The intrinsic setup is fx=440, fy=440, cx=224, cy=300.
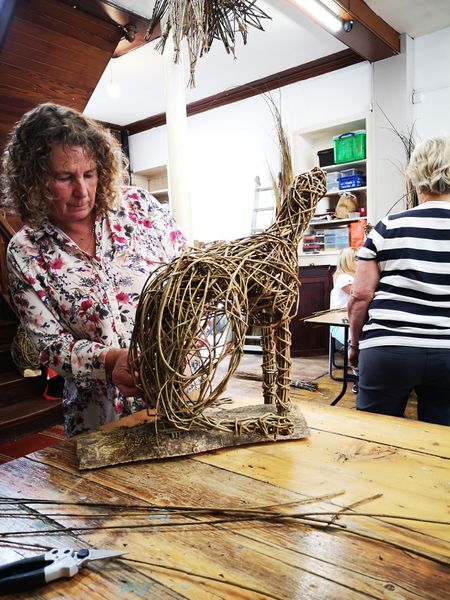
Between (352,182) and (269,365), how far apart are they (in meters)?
4.37

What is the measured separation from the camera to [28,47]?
346 centimetres

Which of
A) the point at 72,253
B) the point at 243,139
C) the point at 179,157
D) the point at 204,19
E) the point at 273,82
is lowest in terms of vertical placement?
the point at 72,253

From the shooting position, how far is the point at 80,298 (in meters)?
1.17

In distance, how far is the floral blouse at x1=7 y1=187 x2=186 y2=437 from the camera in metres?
1.13

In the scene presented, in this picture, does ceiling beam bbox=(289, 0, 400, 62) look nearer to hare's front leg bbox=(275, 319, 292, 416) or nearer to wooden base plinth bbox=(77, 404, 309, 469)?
hare's front leg bbox=(275, 319, 292, 416)

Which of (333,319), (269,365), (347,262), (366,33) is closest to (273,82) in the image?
(366,33)

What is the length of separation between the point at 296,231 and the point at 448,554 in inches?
24.2

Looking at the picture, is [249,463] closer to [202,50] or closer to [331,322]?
[202,50]

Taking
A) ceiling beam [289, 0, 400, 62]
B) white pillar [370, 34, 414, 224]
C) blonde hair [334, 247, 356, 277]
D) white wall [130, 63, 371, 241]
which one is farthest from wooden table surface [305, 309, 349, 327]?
white wall [130, 63, 371, 241]

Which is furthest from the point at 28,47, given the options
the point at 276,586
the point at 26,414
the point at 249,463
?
the point at 276,586

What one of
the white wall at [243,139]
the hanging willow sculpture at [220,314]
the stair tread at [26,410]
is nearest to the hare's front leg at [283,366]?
the hanging willow sculpture at [220,314]

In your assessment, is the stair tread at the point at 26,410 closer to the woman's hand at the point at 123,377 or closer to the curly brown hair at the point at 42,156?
the curly brown hair at the point at 42,156

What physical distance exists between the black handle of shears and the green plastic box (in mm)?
5001

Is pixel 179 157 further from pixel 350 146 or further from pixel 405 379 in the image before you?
pixel 405 379
